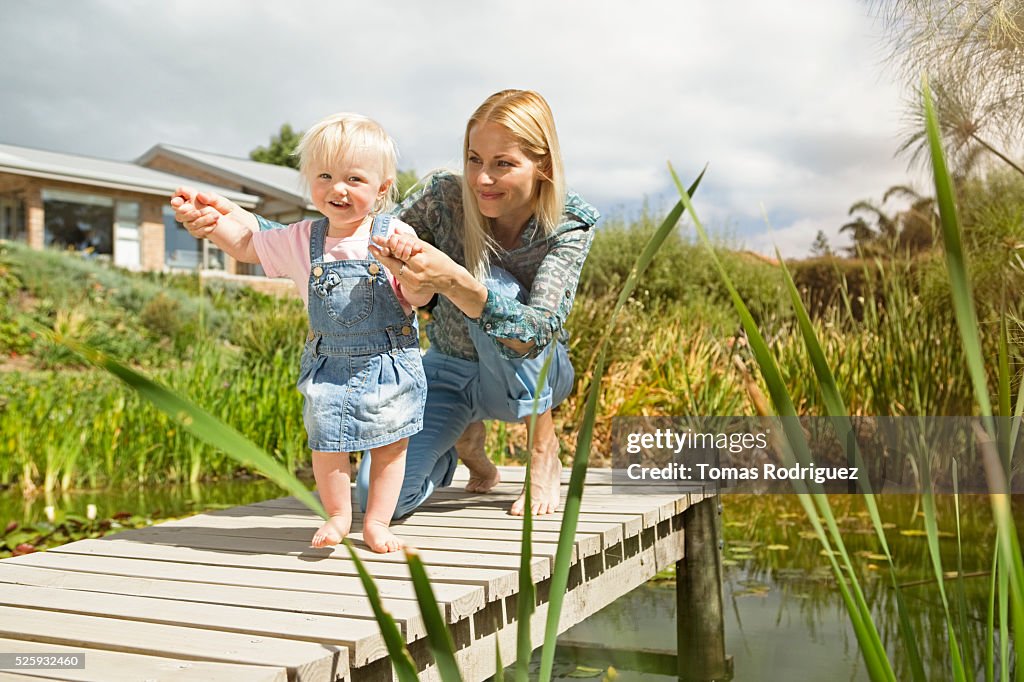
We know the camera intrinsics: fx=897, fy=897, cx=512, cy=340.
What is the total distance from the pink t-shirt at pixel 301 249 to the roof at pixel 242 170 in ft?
58.0

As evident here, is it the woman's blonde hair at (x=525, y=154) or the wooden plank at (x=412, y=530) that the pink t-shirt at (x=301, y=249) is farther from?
the wooden plank at (x=412, y=530)

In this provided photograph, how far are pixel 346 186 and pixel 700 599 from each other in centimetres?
178

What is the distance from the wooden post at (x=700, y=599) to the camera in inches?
110

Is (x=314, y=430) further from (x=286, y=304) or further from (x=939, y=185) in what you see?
(x=286, y=304)

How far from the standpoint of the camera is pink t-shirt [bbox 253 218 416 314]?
201cm

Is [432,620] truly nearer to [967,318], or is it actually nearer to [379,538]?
[967,318]

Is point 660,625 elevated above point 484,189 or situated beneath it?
situated beneath

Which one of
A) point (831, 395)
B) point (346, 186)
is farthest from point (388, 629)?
point (346, 186)

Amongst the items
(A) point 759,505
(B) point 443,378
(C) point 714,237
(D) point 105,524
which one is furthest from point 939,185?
(C) point 714,237

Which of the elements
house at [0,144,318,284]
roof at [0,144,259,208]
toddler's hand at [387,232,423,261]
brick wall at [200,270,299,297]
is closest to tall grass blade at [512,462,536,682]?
toddler's hand at [387,232,423,261]

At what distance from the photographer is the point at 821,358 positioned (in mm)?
815

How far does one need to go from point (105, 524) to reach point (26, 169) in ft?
48.1

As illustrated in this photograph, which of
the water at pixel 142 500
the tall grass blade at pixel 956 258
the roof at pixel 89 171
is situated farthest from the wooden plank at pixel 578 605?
the roof at pixel 89 171

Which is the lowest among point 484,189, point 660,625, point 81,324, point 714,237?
point 660,625
